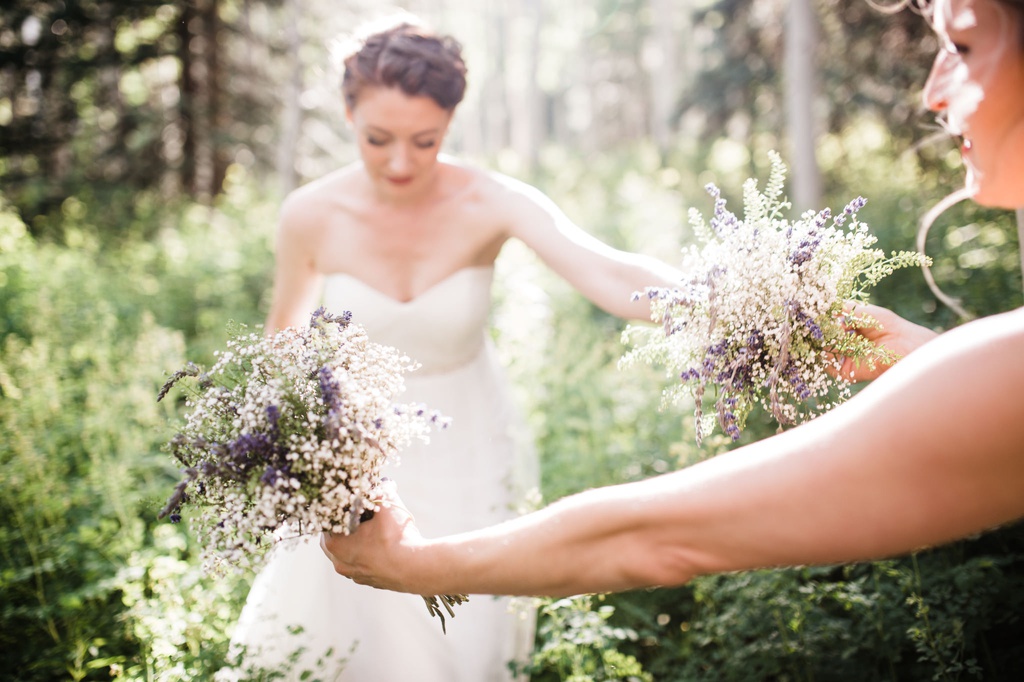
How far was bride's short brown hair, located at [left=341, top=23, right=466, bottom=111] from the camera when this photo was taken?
8.77ft

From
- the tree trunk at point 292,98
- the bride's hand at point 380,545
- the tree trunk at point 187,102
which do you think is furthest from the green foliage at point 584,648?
the tree trunk at point 187,102

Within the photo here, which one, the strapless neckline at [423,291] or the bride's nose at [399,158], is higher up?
the bride's nose at [399,158]

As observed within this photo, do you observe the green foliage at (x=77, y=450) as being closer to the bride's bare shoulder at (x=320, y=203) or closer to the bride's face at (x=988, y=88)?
the bride's bare shoulder at (x=320, y=203)

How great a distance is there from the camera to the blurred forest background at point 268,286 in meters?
2.80

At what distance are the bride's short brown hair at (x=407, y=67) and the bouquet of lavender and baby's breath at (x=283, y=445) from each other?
1.45m

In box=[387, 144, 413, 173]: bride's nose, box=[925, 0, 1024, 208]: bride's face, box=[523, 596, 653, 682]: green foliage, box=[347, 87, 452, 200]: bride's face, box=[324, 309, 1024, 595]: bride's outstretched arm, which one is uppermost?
box=[347, 87, 452, 200]: bride's face

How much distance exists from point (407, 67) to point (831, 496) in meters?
2.22

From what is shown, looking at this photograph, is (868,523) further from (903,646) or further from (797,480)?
(903,646)

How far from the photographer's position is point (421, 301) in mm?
2992

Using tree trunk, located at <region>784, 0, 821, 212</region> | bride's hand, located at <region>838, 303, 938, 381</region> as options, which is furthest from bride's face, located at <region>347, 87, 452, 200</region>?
tree trunk, located at <region>784, 0, 821, 212</region>

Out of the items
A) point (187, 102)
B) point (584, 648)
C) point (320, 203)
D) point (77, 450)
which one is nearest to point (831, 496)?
point (584, 648)

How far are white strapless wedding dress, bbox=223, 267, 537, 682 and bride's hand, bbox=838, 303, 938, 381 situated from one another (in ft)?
4.66

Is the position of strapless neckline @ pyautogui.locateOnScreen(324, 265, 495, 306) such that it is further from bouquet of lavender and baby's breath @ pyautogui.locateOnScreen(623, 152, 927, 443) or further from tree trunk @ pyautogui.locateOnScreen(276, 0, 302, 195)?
tree trunk @ pyautogui.locateOnScreen(276, 0, 302, 195)

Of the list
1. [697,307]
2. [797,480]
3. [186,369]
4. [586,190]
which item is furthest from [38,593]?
[586,190]
